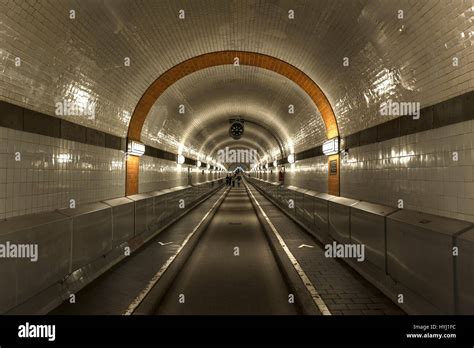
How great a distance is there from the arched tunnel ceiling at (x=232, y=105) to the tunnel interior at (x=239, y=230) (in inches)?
33.7

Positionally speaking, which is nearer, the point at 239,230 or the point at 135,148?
the point at 135,148

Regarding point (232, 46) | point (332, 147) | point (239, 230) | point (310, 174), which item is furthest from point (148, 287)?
point (310, 174)

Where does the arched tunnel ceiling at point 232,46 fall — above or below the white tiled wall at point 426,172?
above

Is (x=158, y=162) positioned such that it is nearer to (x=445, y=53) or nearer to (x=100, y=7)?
(x=100, y=7)

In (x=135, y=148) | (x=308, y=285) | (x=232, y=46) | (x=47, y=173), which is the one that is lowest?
(x=308, y=285)

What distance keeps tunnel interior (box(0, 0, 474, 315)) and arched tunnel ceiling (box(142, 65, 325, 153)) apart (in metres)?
0.86

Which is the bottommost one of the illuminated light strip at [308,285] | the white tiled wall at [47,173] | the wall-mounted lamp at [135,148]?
the illuminated light strip at [308,285]

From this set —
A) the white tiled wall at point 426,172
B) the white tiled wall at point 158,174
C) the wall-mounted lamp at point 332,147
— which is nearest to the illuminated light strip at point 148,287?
the white tiled wall at point 158,174

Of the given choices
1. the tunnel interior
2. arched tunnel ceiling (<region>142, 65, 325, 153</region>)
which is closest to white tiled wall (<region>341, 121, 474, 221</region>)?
the tunnel interior

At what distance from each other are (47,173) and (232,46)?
6.45 metres

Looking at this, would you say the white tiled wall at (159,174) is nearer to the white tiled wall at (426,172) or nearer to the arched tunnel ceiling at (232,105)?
the arched tunnel ceiling at (232,105)

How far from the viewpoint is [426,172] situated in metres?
4.80

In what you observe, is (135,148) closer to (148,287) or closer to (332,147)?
(148,287)

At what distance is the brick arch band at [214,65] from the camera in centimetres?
938
